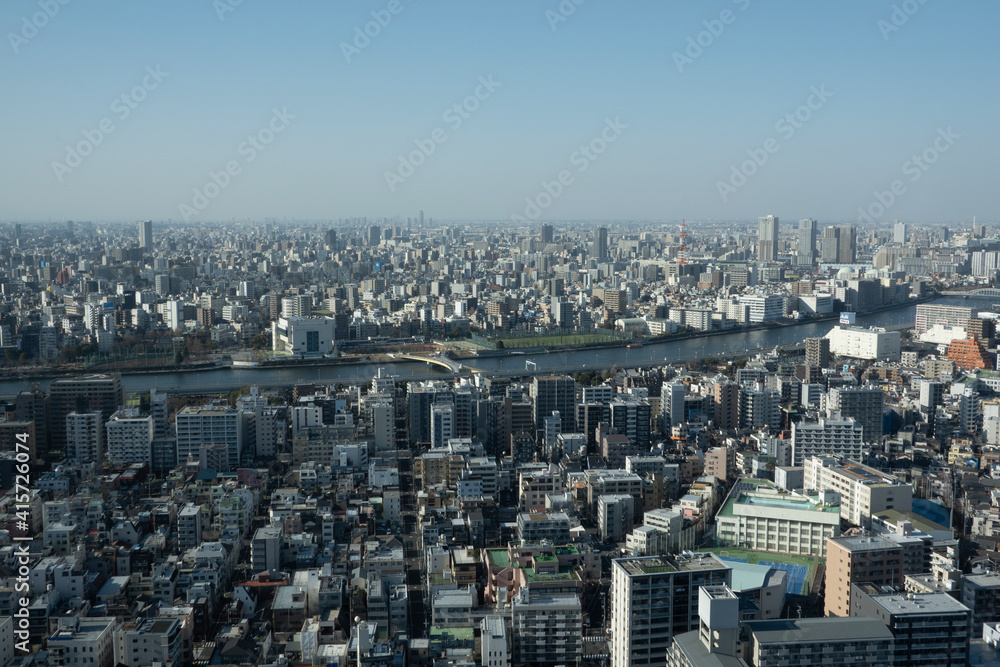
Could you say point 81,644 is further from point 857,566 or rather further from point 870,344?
point 870,344

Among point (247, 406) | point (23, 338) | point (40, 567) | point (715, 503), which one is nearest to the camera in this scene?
point (40, 567)

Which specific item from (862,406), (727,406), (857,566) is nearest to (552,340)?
(727,406)

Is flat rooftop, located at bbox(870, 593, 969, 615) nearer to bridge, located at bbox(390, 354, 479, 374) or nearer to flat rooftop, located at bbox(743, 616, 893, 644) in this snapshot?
flat rooftop, located at bbox(743, 616, 893, 644)

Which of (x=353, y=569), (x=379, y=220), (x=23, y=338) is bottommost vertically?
(x=353, y=569)

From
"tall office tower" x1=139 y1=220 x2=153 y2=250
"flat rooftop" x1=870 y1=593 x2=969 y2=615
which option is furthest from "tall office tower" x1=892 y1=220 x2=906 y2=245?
"flat rooftop" x1=870 y1=593 x2=969 y2=615

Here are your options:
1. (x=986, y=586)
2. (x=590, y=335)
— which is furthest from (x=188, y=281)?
(x=986, y=586)

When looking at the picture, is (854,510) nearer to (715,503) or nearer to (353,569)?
(715,503)
